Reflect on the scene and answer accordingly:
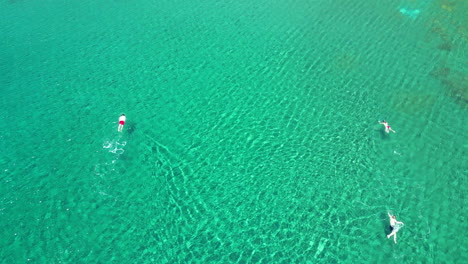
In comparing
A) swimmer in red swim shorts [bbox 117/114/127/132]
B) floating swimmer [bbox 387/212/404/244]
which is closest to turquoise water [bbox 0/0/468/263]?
floating swimmer [bbox 387/212/404/244]

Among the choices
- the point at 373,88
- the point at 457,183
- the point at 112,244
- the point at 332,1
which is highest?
the point at 332,1

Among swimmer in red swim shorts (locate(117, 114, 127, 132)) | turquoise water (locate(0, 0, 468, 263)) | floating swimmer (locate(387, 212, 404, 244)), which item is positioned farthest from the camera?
swimmer in red swim shorts (locate(117, 114, 127, 132))

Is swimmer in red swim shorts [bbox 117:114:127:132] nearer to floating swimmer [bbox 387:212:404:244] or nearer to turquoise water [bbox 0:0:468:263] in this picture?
turquoise water [bbox 0:0:468:263]

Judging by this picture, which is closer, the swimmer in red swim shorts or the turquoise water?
the turquoise water

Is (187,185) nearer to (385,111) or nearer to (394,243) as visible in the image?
(394,243)

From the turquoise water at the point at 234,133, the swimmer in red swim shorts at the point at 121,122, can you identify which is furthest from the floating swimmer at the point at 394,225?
the swimmer in red swim shorts at the point at 121,122

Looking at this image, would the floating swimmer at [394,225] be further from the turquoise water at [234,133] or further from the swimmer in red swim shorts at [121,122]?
the swimmer in red swim shorts at [121,122]

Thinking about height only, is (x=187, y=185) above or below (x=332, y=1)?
below

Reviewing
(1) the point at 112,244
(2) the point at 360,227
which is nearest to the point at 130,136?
(1) the point at 112,244

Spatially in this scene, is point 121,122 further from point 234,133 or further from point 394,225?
point 394,225
